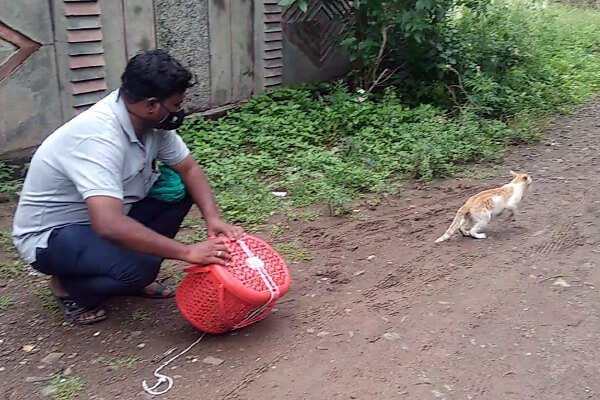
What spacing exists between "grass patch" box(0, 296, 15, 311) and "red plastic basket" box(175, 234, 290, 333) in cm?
102

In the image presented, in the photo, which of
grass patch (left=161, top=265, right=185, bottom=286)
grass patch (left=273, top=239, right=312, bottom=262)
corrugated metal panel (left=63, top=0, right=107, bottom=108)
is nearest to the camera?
grass patch (left=161, top=265, right=185, bottom=286)

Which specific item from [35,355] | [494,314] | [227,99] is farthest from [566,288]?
[227,99]

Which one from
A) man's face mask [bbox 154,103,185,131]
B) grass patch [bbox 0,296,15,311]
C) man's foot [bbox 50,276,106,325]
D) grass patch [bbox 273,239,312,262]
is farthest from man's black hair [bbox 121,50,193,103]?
grass patch [bbox 273,239,312,262]

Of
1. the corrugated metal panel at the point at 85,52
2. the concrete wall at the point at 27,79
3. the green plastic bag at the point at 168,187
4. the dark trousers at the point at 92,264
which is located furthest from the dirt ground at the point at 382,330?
the corrugated metal panel at the point at 85,52

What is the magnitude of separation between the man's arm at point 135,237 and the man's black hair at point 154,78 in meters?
0.48

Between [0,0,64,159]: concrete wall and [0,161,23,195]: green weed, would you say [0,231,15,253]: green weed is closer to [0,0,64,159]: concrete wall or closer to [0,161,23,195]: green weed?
[0,161,23,195]: green weed

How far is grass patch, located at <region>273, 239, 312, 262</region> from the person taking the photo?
398cm

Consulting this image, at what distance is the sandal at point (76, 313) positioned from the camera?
323cm

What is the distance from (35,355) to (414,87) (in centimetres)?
549

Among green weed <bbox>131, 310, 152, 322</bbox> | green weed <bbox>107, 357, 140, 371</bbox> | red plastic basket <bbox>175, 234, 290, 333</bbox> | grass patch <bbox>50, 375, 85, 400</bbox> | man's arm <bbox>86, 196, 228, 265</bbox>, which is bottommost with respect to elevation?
grass patch <bbox>50, 375, 85, 400</bbox>

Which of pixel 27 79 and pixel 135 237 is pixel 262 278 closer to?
pixel 135 237

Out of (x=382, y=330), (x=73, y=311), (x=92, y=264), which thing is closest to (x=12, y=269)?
(x=73, y=311)

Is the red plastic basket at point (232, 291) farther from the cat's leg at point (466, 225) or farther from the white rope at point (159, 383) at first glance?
the cat's leg at point (466, 225)

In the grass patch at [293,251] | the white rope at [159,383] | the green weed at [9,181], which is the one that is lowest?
the white rope at [159,383]
